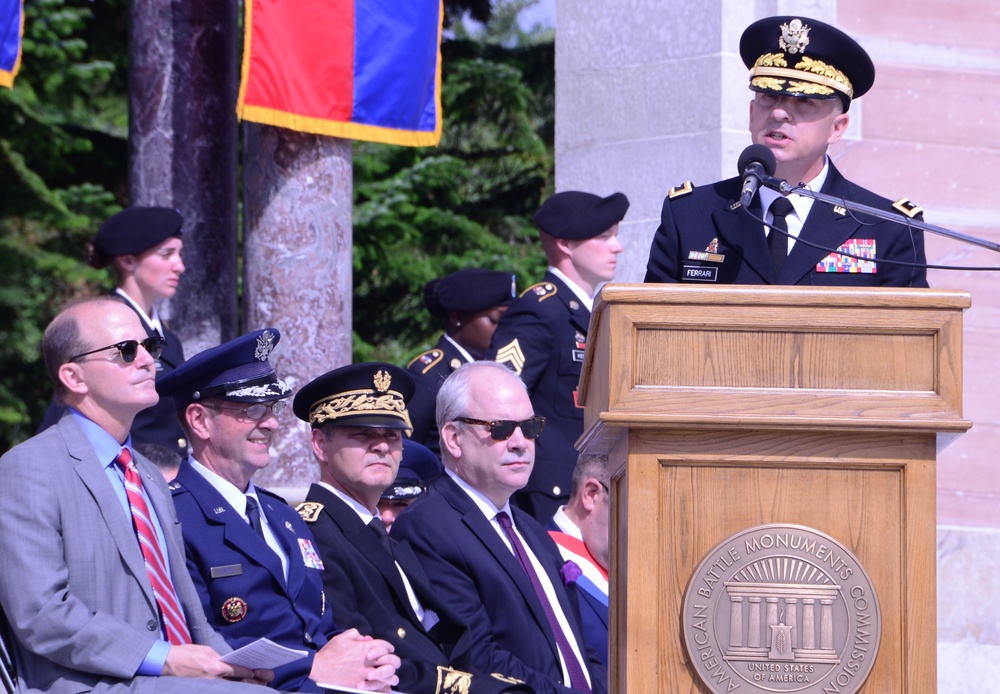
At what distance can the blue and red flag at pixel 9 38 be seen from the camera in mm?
5918

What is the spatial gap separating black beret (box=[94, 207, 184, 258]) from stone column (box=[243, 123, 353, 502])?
65cm

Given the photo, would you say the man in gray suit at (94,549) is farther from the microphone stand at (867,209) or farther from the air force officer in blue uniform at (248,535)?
the microphone stand at (867,209)

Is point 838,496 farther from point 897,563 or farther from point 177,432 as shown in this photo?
point 177,432

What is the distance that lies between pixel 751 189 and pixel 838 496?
2.29ft

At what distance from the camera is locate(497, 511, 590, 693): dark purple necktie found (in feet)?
15.8

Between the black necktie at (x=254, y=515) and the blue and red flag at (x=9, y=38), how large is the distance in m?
2.26

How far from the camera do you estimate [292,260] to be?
21.9 feet

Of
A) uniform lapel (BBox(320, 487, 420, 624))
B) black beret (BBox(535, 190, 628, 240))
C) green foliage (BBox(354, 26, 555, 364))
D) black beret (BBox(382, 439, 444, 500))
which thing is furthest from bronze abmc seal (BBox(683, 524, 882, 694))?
green foliage (BBox(354, 26, 555, 364))

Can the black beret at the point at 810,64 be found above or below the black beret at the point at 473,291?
above

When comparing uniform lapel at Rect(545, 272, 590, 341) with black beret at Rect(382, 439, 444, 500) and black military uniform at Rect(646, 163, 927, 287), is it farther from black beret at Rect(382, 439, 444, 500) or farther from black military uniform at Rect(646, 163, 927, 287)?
black military uniform at Rect(646, 163, 927, 287)

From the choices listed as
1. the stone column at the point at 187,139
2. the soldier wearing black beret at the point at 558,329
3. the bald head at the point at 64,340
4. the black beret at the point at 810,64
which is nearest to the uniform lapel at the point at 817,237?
the black beret at the point at 810,64

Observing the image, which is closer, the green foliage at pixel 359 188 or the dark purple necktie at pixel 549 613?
the dark purple necktie at pixel 549 613

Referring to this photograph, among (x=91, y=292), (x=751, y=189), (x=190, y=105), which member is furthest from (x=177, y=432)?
(x=91, y=292)

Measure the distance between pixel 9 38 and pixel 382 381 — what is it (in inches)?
85.9
